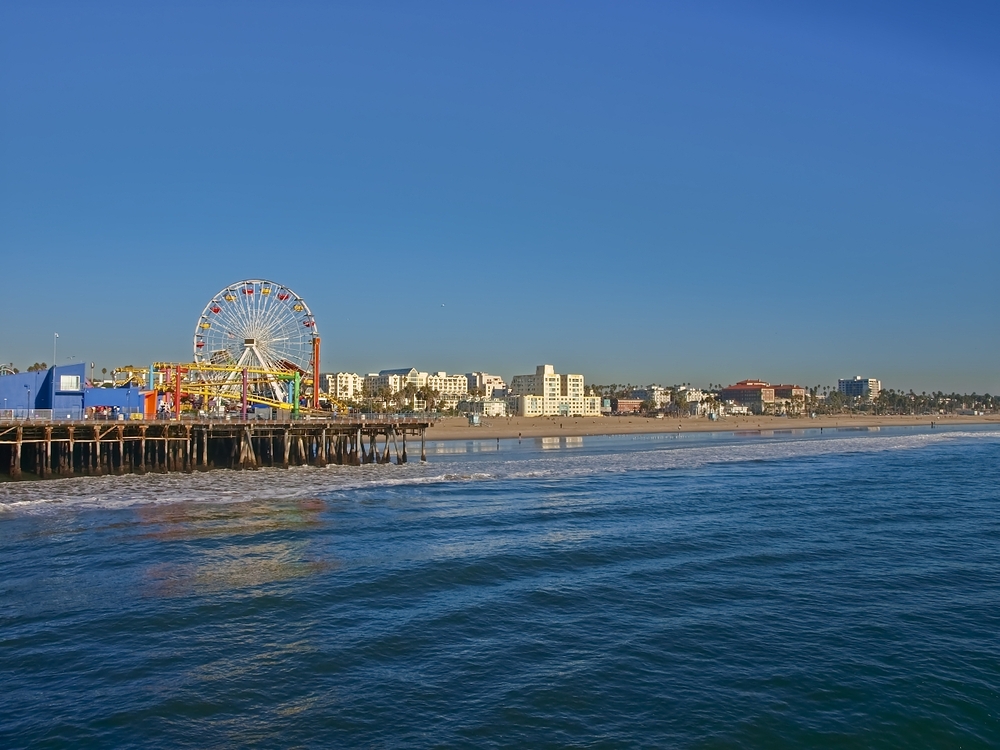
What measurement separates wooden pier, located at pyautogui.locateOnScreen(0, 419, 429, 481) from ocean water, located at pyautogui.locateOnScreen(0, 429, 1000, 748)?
1035 centimetres

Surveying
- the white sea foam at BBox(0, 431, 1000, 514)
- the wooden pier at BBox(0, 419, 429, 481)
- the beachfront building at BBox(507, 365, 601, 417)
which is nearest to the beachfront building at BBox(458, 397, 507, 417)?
the beachfront building at BBox(507, 365, 601, 417)

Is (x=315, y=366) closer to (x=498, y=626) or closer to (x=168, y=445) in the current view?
(x=168, y=445)

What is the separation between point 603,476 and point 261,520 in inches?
801

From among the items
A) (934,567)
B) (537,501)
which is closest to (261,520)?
(537,501)

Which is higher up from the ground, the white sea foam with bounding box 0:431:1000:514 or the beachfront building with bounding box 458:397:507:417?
the beachfront building with bounding box 458:397:507:417

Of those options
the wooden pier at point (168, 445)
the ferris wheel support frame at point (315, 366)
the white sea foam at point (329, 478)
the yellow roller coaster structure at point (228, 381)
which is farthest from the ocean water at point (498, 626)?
the ferris wheel support frame at point (315, 366)

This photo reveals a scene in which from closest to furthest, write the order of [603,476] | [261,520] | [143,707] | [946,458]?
[143,707]
[261,520]
[603,476]
[946,458]

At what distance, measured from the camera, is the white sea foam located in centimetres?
2947

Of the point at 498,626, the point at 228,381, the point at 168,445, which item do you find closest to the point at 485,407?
the point at 228,381

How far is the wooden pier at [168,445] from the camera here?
37.2m

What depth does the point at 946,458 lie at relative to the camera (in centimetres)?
5228

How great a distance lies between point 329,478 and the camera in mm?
38281

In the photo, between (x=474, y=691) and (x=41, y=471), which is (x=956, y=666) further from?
(x=41, y=471)

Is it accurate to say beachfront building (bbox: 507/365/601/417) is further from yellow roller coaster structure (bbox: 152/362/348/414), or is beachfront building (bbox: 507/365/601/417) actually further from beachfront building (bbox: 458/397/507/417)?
yellow roller coaster structure (bbox: 152/362/348/414)
